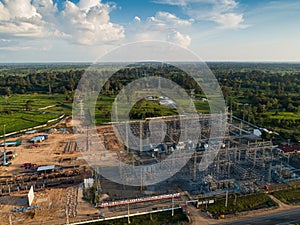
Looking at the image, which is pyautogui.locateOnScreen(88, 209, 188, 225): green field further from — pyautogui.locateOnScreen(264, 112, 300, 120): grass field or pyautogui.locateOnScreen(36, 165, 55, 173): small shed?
pyautogui.locateOnScreen(264, 112, 300, 120): grass field

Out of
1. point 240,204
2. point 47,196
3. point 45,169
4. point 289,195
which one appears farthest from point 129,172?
point 289,195

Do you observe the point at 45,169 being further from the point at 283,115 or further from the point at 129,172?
the point at 283,115

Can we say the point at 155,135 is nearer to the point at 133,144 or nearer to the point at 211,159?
the point at 133,144

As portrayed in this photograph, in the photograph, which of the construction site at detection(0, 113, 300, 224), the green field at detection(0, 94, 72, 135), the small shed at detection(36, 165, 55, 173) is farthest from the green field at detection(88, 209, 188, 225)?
the green field at detection(0, 94, 72, 135)

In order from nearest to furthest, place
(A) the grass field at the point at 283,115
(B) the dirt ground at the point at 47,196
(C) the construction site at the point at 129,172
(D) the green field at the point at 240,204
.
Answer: (B) the dirt ground at the point at 47,196 < (D) the green field at the point at 240,204 < (C) the construction site at the point at 129,172 < (A) the grass field at the point at 283,115

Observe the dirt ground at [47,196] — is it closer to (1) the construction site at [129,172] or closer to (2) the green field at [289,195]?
(1) the construction site at [129,172]

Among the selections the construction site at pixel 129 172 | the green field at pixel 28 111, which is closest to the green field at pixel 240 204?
the construction site at pixel 129 172

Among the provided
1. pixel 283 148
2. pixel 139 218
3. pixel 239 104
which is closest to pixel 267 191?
pixel 283 148
